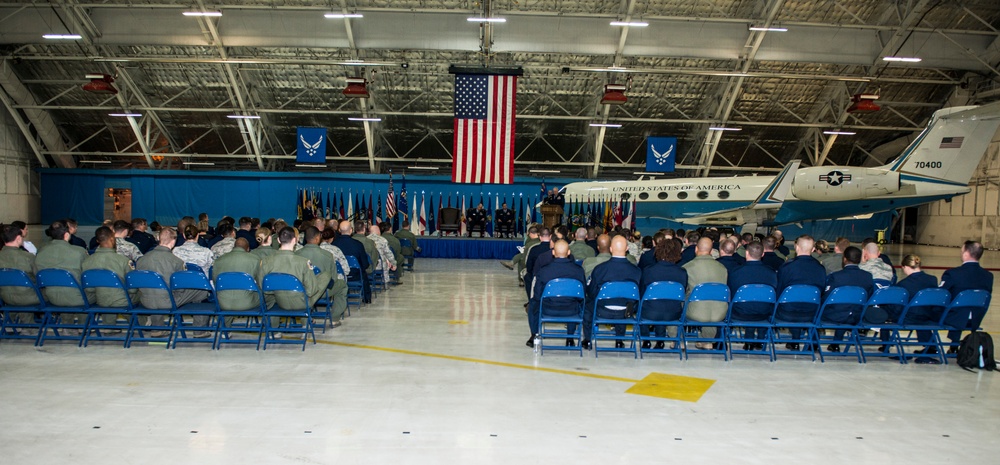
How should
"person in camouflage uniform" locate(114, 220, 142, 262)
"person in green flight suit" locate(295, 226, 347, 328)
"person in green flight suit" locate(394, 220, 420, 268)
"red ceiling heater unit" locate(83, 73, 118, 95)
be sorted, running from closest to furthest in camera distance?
"person in green flight suit" locate(295, 226, 347, 328), "person in camouflage uniform" locate(114, 220, 142, 262), "person in green flight suit" locate(394, 220, 420, 268), "red ceiling heater unit" locate(83, 73, 118, 95)

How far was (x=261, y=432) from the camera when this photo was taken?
14.9ft

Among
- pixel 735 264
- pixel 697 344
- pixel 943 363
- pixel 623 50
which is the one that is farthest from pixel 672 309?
pixel 623 50

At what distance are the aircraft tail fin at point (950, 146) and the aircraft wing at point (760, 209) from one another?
3245mm

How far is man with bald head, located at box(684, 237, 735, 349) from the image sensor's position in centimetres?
717

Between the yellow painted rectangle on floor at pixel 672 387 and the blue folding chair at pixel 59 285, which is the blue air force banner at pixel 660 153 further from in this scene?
the blue folding chair at pixel 59 285

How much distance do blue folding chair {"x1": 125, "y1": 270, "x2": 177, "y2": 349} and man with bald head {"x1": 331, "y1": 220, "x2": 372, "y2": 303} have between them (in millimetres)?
2922

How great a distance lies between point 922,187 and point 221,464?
21199 millimetres

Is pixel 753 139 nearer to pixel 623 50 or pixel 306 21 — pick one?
pixel 623 50

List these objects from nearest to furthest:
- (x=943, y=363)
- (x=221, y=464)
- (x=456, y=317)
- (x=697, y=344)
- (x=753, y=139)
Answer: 1. (x=221, y=464)
2. (x=943, y=363)
3. (x=697, y=344)
4. (x=456, y=317)
5. (x=753, y=139)

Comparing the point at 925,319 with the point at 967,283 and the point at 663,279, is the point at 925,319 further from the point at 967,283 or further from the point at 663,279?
the point at 663,279

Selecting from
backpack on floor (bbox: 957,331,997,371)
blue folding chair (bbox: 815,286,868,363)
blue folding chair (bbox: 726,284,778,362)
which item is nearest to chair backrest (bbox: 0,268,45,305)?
blue folding chair (bbox: 726,284,778,362)

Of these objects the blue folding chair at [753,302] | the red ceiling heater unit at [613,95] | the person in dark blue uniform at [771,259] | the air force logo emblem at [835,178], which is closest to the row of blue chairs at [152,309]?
the blue folding chair at [753,302]

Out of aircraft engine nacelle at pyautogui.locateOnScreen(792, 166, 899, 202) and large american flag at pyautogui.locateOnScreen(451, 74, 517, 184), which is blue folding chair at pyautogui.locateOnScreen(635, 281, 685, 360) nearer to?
large american flag at pyautogui.locateOnScreen(451, 74, 517, 184)

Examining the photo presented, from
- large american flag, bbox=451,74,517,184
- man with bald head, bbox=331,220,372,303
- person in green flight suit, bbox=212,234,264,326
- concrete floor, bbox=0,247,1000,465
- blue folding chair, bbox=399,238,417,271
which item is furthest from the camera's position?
large american flag, bbox=451,74,517,184
